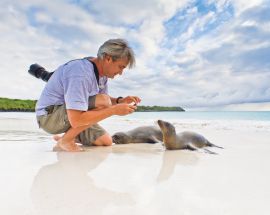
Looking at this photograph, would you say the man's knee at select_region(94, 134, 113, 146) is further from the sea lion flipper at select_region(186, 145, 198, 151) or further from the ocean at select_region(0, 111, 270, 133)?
the ocean at select_region(0, 111, 270, 133)

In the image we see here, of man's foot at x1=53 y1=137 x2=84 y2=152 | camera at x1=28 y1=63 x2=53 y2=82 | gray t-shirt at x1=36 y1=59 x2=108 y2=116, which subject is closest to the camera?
gray t-shirt at x1=36 y1=59 x2=108 y2=116

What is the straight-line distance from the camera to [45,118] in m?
3.68

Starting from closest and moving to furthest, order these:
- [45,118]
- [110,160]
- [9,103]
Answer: [110,160] < [45,118] < [9,103]

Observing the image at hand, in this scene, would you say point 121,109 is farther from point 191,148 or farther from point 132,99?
point 191,148

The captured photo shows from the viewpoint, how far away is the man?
308cm

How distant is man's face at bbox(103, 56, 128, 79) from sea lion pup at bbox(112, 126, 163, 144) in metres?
1.55

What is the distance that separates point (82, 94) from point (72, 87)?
12 centimetres

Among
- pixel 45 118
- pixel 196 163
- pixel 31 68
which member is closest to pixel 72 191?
pixel 196 163

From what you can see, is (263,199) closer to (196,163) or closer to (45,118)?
(196,163)

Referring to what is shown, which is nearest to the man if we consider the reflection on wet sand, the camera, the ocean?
the camera

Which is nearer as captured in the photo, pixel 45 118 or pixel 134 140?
pixel 45 118

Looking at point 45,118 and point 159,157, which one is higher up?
point 45,118

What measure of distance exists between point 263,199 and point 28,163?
1.90m

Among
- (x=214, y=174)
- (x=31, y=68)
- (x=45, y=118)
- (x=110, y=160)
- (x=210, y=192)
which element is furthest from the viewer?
(x=31, y=68)
